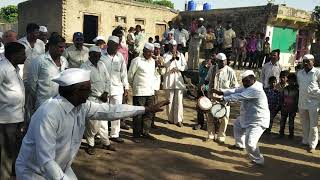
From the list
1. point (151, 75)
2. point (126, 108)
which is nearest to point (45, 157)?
point (126, 108)

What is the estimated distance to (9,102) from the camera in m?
4.73

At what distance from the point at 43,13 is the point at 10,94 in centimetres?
1796

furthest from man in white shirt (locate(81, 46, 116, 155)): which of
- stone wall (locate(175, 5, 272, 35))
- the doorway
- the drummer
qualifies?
the doorway

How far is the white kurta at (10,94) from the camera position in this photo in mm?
4613

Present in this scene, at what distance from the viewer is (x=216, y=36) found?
1523cm

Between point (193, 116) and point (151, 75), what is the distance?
3185 millimetres

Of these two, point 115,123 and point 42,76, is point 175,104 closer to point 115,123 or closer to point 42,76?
point 115,123

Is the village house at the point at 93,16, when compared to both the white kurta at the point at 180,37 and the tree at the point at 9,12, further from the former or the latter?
the tree at the point at 9,12

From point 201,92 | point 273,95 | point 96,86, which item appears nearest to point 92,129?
point 96,86

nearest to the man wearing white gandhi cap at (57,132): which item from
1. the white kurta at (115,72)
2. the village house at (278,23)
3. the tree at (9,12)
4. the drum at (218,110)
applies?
the white kurta at (115,72)

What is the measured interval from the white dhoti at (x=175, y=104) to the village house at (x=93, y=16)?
12153 millimetres

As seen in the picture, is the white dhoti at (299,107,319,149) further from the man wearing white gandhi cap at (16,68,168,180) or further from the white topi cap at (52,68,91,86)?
the white topi cap at (52,68,91,86)

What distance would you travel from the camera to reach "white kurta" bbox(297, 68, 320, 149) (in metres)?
7.75

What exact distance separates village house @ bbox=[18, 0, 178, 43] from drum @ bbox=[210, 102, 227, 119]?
13872 millimetres
